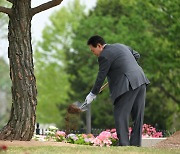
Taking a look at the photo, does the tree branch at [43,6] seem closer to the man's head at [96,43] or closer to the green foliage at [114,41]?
the man's head at [96,43]

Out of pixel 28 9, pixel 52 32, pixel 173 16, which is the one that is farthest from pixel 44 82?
pixel 28 9

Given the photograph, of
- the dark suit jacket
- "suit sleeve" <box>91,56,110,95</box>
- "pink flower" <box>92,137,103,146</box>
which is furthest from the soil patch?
"suit sleeve" <box>91,56,110,95</box>

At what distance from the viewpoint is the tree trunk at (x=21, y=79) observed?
36.4 feet

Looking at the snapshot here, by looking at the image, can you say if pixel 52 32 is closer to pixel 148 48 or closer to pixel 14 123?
pixel 148 48

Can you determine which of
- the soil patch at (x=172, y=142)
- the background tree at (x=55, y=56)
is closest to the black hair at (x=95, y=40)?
the soil patch at (x=172, y=142)

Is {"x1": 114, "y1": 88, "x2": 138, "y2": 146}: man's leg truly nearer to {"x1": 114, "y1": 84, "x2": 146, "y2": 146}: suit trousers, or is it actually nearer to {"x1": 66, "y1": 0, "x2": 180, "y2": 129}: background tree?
{"x1": 114, "y1": 84, "x2": 146, "y2": 146}: suit trousers

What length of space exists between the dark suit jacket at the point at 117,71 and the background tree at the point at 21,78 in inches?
46.5

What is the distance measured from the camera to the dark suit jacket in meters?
10.6

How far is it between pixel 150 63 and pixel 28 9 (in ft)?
79.4

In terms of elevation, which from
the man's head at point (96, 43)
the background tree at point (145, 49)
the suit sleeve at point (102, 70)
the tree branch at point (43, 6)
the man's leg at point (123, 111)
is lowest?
the man's leg at point (123, 111)

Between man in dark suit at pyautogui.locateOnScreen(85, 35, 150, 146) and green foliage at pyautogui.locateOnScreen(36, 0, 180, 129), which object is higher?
green foliage at pyautogui.locateOnScreen(36, 0, 180, 129)

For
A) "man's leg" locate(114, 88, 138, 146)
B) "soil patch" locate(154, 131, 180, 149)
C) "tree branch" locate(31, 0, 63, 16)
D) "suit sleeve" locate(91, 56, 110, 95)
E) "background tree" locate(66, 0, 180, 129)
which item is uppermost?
"background tree" locate(66, 0, 180, 129)

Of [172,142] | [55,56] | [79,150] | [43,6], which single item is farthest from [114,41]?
[79,150]

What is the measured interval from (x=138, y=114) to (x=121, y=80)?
27.7 inches
